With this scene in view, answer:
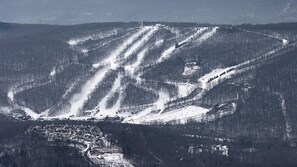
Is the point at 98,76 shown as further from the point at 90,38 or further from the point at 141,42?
the point at 90,38

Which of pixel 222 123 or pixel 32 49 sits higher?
pixel 32 49

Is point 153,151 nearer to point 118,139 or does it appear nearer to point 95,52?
point 118,139

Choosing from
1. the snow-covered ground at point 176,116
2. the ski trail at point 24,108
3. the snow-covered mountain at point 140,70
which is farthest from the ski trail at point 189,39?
the ski trail at point 24,108

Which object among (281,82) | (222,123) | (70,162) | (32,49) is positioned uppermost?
(32,49)

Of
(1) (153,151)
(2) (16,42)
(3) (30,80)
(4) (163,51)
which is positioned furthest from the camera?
(2) (16,42)

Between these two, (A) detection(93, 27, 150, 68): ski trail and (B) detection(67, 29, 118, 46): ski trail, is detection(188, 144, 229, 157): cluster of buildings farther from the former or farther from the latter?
(B) detection(67, 29, 118, 46): ski trail

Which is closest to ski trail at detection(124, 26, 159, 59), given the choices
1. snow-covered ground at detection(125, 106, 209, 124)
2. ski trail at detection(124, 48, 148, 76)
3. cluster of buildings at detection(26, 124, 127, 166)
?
ski trail at detection(124, 48, 148, 76)

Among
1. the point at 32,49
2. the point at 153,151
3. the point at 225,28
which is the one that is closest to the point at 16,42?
the point at 32,49

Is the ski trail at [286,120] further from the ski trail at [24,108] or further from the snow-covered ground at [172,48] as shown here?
the ski trail at [24,108]
